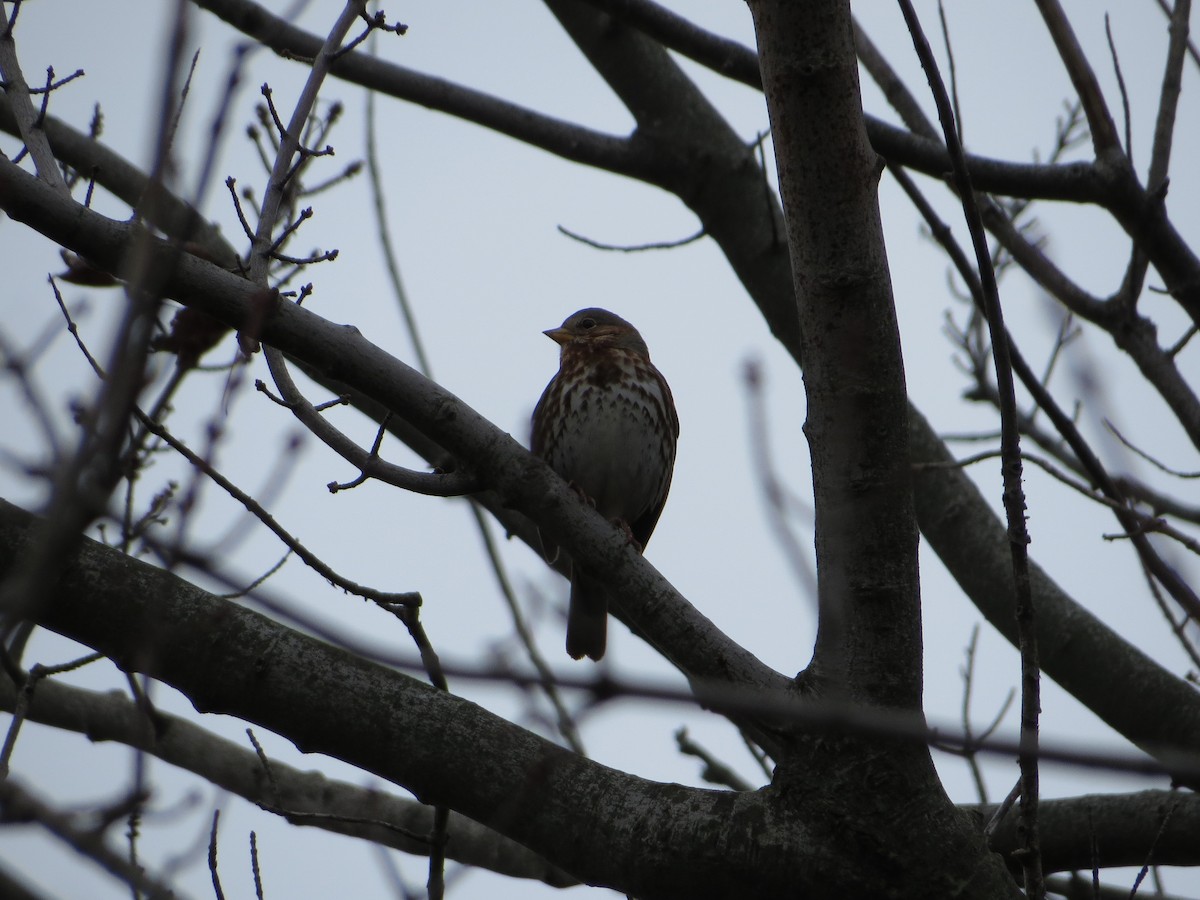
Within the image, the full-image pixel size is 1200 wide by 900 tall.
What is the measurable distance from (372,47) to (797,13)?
2914 mm

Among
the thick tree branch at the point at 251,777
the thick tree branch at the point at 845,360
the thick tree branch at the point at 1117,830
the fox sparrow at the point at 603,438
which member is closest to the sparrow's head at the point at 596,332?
the fox sparrow at the point at 603,438

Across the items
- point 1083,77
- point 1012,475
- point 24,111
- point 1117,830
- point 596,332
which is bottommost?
point 1117,830

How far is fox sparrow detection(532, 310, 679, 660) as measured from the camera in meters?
5.30

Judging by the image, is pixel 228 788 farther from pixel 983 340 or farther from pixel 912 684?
pixel 983 340

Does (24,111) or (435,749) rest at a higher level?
(24,111)

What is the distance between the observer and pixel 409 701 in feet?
8.63

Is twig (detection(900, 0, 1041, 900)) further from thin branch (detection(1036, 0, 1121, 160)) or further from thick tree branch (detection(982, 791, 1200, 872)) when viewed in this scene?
thin branch (detection(1036, 0, 1121, 160))

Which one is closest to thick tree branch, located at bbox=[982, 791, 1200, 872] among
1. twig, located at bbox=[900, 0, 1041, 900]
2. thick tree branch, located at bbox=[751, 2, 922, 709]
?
twig, located at bbox=[900, 0, 1041, 900]

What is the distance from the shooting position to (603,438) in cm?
527

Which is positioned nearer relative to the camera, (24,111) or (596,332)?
(24,111)

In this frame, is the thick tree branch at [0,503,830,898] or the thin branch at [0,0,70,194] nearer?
the thick tree branch at [0,503,830,898]

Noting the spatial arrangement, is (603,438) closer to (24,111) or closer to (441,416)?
(441,416)

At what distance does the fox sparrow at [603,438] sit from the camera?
17.4ft

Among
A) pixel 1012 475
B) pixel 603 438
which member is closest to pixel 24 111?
pixel 1012 475
